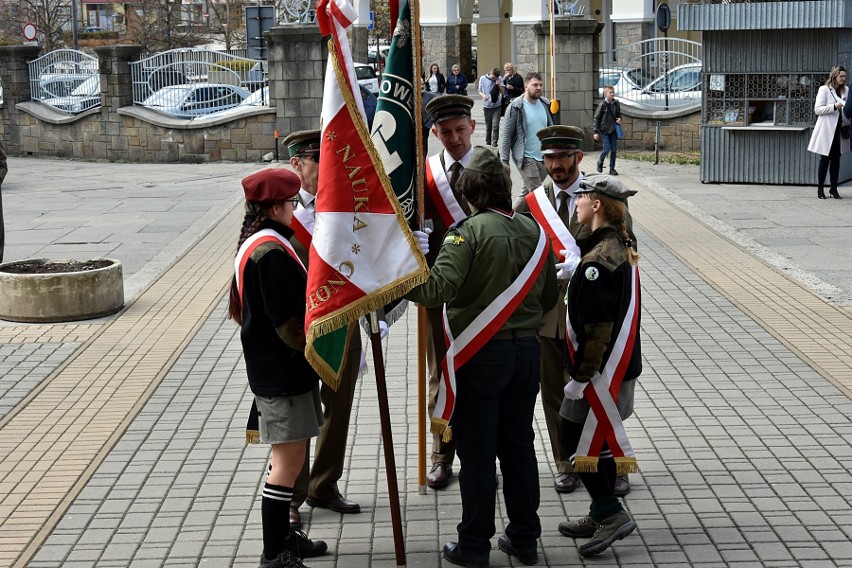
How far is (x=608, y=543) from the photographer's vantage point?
5.35 metres

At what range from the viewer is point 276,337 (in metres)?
5.03

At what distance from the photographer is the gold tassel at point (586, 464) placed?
542 centimetres

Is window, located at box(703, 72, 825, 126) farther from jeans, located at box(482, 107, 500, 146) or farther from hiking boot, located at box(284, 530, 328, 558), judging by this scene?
hiking boot, located at box(284, 530, 328, 558)

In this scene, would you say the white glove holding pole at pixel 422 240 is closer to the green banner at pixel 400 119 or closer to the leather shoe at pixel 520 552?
the green banner at pixel 400 119

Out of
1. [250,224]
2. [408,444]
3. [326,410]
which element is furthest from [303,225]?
[408,444]

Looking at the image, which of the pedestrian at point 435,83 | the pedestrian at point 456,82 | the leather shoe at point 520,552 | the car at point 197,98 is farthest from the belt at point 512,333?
the pedestrian at point 456,82

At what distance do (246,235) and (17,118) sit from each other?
80.7 ft

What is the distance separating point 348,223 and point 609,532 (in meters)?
1.90

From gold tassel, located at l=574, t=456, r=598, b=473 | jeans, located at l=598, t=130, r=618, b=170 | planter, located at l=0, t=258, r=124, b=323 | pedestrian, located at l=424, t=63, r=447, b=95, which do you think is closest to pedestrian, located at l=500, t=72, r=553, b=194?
planter, located at l=0, t=258, r=124, b=323

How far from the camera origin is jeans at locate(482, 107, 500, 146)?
26375 mm

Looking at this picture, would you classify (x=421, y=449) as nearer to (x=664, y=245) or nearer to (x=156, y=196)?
(x=664, y=245)

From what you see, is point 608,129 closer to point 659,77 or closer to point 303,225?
point 659,77

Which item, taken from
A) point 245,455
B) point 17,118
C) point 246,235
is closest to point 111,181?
point 17,118

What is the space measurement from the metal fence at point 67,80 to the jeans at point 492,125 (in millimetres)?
8815
